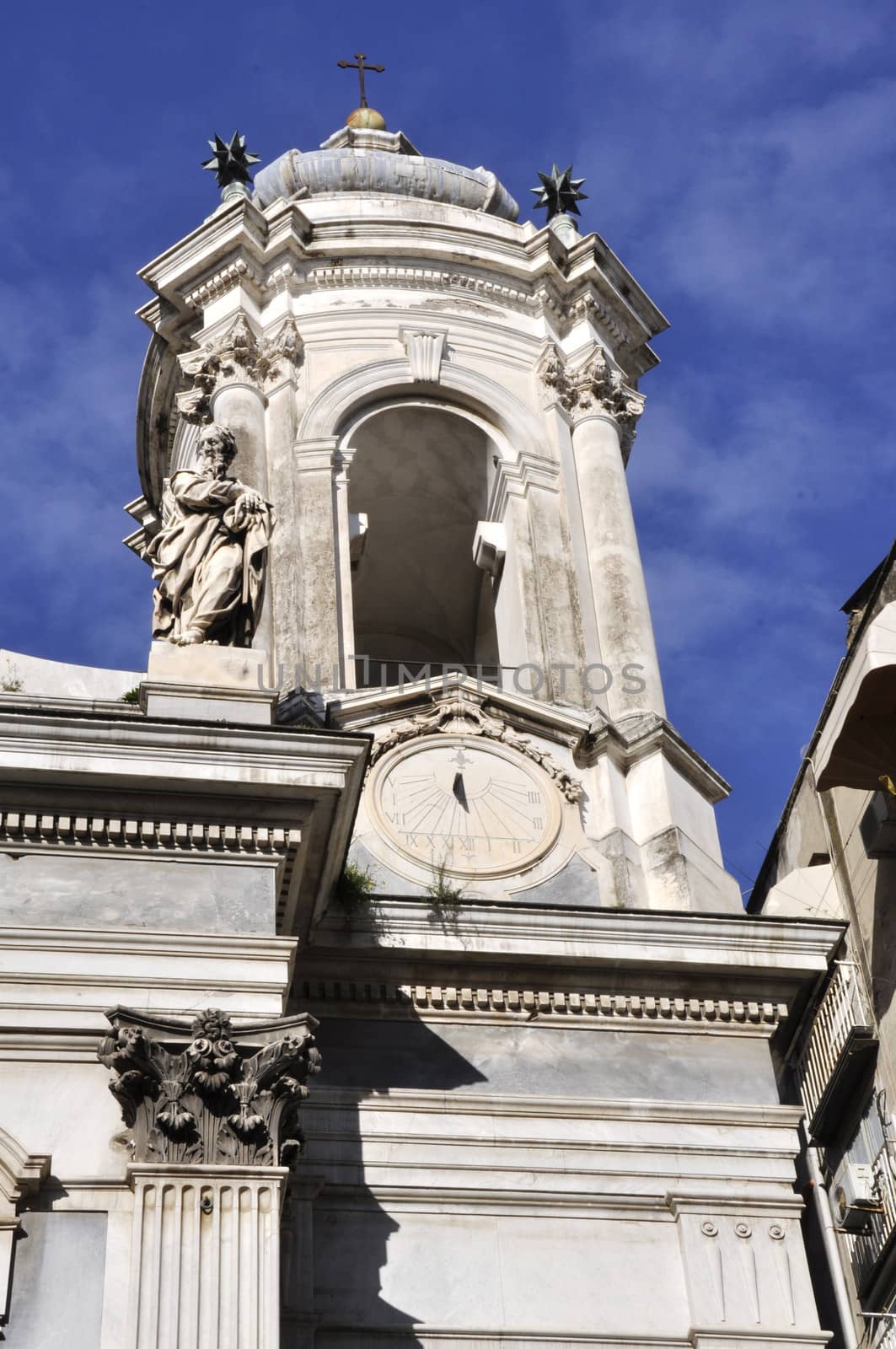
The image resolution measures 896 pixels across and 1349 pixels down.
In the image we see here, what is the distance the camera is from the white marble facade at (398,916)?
14.2 metres

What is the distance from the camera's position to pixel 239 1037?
14.4 m

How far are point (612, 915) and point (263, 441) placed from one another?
724 cm

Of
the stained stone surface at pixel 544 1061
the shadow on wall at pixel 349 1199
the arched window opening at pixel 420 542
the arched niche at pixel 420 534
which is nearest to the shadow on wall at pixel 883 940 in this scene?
the stained stone surface at pixel 544 1061

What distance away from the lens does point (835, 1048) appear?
22094 millimetres

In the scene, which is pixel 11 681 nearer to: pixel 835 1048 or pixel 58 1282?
pixel 58 1282

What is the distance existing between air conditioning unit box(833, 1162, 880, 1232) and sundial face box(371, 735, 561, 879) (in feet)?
13.0

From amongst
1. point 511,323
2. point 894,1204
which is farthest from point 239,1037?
point 511,323

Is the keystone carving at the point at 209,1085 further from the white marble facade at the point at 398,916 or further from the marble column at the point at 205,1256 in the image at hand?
the marble column at the point at 205,1256

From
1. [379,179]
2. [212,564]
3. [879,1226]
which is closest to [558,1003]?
[212,564]

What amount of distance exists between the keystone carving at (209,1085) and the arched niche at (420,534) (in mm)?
9556

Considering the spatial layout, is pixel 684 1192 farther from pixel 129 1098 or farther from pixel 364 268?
pixel 364 268

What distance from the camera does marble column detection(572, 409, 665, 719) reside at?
21.5 metres

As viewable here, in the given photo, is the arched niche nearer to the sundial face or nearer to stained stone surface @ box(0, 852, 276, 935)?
the sundial face

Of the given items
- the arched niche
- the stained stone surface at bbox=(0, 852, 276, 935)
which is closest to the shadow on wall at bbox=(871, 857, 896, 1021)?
the arched niche
